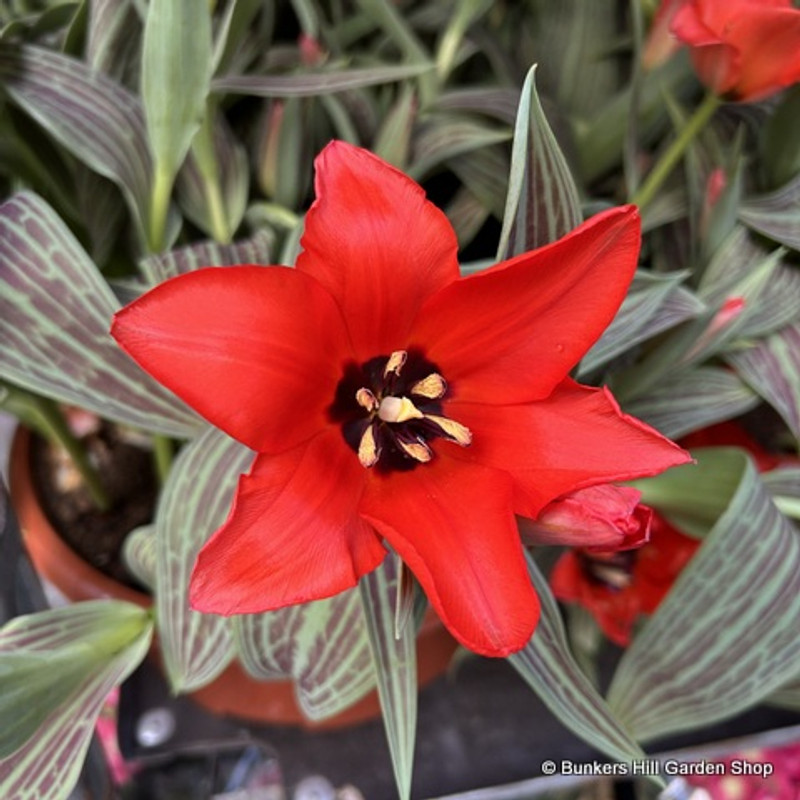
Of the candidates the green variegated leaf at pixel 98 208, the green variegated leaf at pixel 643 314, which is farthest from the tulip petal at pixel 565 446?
the green variegated leaf at pixel 98 208

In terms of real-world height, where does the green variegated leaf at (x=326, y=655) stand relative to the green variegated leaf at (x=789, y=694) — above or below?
above

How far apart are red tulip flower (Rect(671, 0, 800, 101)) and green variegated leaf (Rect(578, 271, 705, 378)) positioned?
0.12m

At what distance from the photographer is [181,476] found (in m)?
0.44

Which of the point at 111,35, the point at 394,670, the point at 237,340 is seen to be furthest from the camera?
the point at 111,35

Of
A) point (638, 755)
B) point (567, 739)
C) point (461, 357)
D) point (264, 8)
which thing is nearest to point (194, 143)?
point (264, 8)

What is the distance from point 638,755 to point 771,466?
0.27 m

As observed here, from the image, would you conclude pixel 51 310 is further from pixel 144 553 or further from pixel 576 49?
pixel 576 49

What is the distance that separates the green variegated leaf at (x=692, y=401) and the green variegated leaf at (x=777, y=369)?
10 millimetres

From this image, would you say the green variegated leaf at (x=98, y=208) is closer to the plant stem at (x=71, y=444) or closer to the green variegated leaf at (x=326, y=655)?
the plant stem at (x=71, y=444)

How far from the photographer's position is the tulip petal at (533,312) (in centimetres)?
28

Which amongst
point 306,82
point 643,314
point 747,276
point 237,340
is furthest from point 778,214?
point 237,340

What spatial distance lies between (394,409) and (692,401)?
26cm

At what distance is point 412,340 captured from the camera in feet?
1.08

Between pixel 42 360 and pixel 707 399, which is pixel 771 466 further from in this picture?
pixel 42 360
